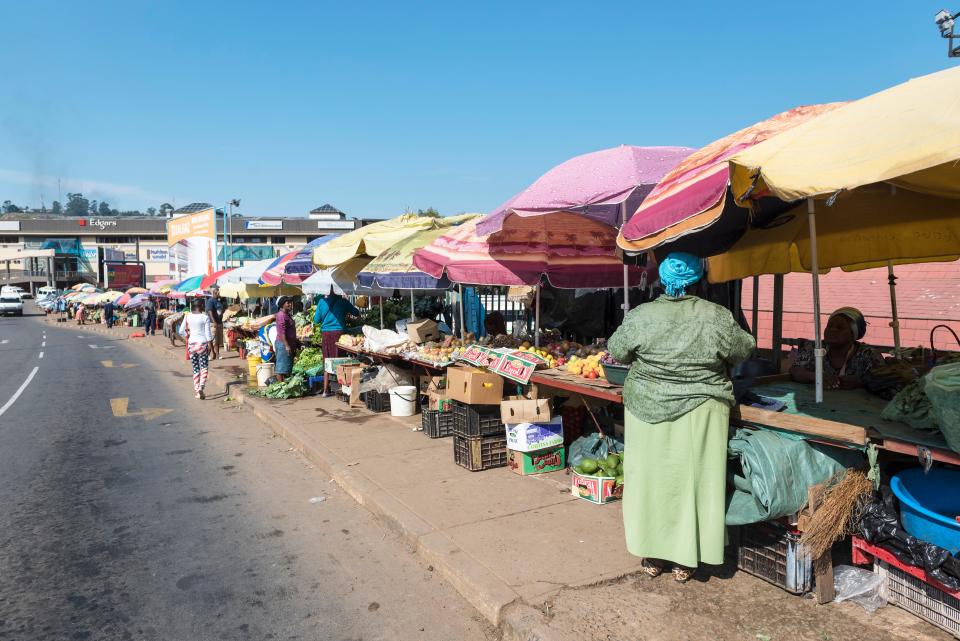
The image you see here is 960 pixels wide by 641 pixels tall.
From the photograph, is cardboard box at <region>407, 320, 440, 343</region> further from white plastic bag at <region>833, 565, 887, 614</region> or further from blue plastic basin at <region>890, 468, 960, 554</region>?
blue plastic basin at <region>890, 468, 960, 554</region>

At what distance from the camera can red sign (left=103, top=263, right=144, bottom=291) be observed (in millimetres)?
59219

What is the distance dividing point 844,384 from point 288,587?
15.3 ft

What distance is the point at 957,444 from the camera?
10.0 ft

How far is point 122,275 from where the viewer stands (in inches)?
2398

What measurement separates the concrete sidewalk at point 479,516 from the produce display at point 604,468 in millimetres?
263

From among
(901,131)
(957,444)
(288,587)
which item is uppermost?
(901,131)

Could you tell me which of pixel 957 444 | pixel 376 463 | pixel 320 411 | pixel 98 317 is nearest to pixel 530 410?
pixel 376 463

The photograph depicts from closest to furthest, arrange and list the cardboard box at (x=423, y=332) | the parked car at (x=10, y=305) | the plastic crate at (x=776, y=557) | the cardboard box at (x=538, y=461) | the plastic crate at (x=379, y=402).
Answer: the plastic crate at (x=776, y=557) < the cardboard box at (x=538, y=461) < the cardboard box at (x=423, y=332) < the plastic crate at (x=379, y=402) < the parked car at (x=10, y=305)

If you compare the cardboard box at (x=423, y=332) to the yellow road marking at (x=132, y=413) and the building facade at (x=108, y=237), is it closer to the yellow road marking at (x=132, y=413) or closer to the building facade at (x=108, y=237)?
the yellow road marking at (x=132, y=413)

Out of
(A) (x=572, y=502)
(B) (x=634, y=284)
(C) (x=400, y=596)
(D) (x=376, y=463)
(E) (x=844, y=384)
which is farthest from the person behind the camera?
(B) (x=634, y=284)

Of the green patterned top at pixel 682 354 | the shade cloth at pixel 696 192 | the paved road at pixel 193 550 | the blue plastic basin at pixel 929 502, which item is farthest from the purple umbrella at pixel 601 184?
the paved road at pixel 193 550

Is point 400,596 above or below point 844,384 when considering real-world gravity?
below

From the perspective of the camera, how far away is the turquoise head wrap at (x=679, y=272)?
13.4 ft

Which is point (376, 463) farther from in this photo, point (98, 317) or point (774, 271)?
point (98, 317)
